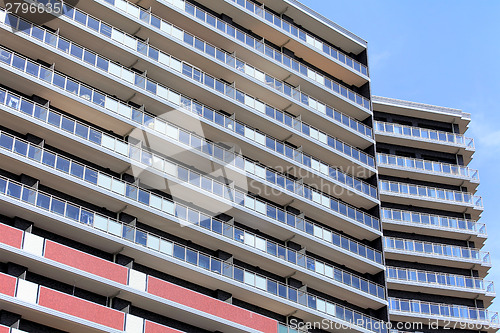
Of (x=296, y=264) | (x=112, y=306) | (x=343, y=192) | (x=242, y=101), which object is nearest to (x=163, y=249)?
(x=112, y=306)

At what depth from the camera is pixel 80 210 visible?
45844mm

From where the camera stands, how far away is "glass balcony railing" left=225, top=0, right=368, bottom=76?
207 feet

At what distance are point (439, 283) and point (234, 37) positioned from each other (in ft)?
85.3

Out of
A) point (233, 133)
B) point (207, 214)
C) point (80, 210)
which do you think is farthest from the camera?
point (233, 133)

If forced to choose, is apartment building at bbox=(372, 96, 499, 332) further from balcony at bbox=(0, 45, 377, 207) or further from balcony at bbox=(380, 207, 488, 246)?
balcony at bbox=(0, 45, 377, 207)

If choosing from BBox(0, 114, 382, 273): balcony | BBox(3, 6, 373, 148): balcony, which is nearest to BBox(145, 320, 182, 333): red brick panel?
BBox(0, 114, 382, 273): balcony

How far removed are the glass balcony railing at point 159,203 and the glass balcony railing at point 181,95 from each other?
489 centimetres

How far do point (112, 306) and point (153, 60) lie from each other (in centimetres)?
1639

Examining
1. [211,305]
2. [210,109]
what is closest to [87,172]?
[211,305]

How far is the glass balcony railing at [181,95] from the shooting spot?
162 feet

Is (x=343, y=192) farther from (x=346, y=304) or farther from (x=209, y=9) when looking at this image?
(x=209, y=9)

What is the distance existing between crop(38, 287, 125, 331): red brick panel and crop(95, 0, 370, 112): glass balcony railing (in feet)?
65.6

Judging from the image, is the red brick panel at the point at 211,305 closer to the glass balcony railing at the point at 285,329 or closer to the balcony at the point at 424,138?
the glass balcony railing at the point at 285,329

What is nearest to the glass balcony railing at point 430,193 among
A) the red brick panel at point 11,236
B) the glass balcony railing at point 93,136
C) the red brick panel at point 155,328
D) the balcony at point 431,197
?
the balcony at point 431,197
